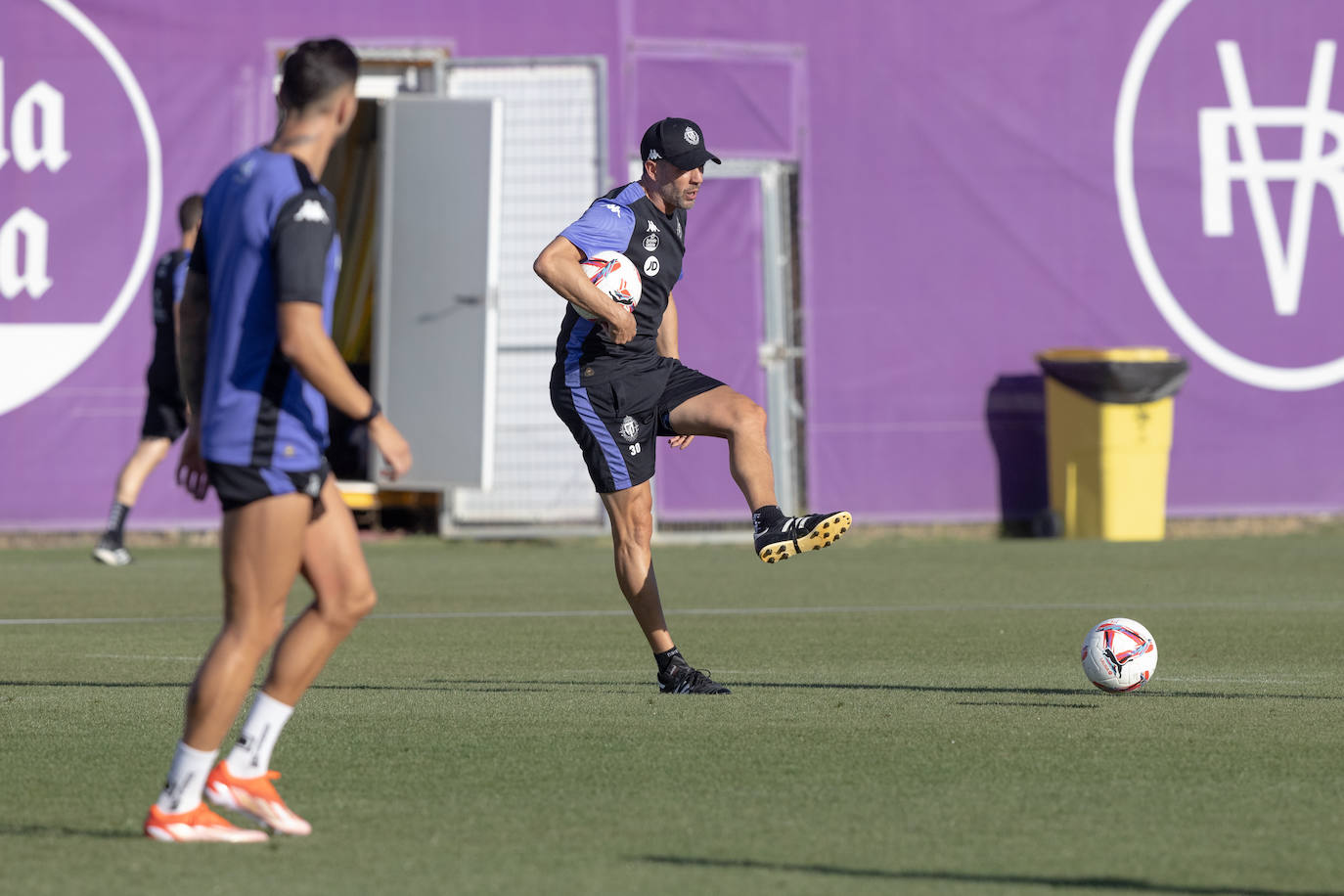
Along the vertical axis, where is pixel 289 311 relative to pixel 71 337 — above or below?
below

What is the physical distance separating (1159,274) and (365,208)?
7.23 m

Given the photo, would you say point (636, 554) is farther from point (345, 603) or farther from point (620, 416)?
point (345, 603)

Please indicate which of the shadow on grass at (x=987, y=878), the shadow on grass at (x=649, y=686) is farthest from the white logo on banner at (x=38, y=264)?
the shadow on grass at (x=987, y=878)

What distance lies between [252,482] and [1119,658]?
3.56 m

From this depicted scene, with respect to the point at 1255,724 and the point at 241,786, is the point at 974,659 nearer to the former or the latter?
the point at 1255,724

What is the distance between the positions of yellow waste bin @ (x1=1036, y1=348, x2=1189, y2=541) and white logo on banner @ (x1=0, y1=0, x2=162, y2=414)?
7.40 m

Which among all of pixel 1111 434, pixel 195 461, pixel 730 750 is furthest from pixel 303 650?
pixel 1111 434

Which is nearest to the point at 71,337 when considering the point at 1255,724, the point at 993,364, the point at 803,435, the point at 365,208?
the point at 365,208

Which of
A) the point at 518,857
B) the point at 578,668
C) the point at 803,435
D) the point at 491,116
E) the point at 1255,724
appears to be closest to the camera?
the point at 518,857

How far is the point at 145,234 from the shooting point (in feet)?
50.4

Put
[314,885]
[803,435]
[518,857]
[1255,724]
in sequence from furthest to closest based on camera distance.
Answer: [803,435]
[1255,724]
[518,857]
[314,885]

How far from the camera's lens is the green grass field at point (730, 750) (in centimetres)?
397

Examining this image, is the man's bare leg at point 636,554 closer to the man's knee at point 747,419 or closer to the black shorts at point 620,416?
the black shorts at point 620,416

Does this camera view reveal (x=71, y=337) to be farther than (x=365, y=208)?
No
